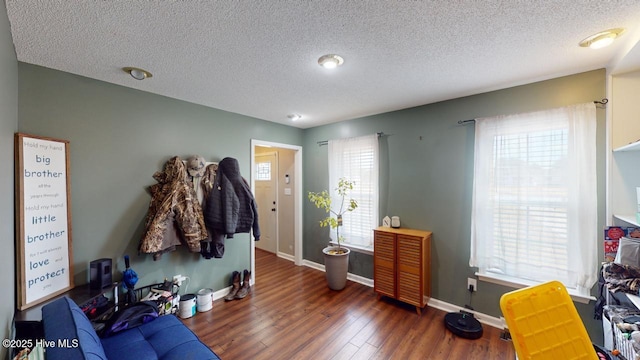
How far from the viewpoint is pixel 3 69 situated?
4.05 ft

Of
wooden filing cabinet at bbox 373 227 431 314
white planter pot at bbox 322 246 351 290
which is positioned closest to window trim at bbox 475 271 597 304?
wooden filing cabinet at bbox 373 227 431 314

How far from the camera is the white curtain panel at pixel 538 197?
2006mm

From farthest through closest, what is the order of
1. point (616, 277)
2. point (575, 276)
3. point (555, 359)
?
point (575, 276) < point (616, 277) < point (555, 359)

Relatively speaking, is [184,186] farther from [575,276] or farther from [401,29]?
[575,276]

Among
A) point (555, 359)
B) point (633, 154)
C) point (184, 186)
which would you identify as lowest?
point (555, 359)

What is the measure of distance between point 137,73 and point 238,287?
8.45 ft

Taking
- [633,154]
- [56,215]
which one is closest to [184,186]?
[56,215]

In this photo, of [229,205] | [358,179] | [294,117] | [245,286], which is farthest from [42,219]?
[358,179]

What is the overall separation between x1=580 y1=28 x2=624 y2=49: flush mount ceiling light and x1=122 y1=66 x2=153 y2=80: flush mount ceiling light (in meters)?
3.25

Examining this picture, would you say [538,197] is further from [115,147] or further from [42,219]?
[42,219]

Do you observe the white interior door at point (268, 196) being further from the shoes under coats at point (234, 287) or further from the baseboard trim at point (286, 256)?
the shoes under coats at point (234, 287)

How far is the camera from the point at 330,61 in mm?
1837

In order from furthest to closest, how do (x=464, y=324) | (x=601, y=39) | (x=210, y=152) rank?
(x=210, y=152) < (x=464, y=324) < (x=601, y=39)

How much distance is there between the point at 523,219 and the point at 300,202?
2951 millimetres
